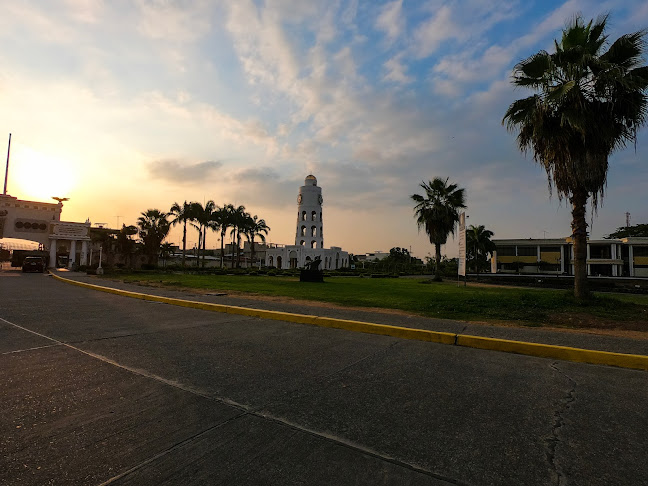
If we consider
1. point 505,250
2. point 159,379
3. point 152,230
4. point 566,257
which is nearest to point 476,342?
point 159,379

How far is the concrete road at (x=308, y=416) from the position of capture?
2.43 m

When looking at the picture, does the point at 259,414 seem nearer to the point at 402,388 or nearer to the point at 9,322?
the point at 402,388

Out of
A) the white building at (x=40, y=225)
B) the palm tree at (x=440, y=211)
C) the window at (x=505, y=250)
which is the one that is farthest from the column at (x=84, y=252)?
the window at (x=505, y=250)

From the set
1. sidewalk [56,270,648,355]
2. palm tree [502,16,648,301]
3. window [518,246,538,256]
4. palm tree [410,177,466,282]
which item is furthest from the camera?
window [518,246,538,256]

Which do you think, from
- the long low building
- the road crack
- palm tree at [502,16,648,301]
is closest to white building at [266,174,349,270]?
the long low building

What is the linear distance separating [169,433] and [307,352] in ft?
9.72

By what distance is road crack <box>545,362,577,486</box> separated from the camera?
242cm

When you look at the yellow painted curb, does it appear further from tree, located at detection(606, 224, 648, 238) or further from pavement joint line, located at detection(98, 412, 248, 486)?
tree, located at detection(606, 224, 648, 238)

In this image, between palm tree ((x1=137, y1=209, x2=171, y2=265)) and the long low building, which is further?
the long low building

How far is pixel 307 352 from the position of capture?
223 inches

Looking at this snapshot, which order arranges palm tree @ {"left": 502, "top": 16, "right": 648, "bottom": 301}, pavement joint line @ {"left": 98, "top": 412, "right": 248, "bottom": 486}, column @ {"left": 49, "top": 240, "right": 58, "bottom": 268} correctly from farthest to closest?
column @ {"left": 49, "top": 240, "right": 58, "bottom": 268}
palm tree @ {"left": 502, "top": 16, "right": 648, "bottom": 301}
pavement joint line @ {"left": 98, "top": 412, "right": 248, "bottom": 486}

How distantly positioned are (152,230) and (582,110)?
4589 centimetres

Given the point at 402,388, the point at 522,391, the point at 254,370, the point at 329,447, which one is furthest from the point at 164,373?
the point at 522,391

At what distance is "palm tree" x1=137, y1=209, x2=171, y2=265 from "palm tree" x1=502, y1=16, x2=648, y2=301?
44074 mm
